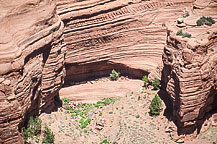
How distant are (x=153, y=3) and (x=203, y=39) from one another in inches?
369

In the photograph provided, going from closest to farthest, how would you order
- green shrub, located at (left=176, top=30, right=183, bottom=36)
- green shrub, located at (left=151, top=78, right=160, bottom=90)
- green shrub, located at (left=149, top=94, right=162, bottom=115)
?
green shrub, located at (left=176, top=30, right=183, bottom=36) → green shrub, located at (left=149, top=94, right=162, bottom=115) → green shrub, located at (left=151, top=78, right=160, bottom=90)

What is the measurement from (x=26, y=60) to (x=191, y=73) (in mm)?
13037

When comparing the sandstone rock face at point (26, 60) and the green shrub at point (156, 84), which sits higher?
the sandstone rock face at point (26, 60)

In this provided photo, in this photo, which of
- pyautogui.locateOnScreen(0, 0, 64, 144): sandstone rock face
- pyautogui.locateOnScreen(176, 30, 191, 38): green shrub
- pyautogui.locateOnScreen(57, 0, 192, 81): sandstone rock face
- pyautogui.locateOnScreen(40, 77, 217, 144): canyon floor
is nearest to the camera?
pyautogui.locateOnScreen(0, 0, 64, 144): sandstone rock face

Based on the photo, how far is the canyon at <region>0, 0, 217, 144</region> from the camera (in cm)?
2848

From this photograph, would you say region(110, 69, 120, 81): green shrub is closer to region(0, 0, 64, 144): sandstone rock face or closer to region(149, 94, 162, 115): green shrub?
region(149, 94, 162, 115): green shrub

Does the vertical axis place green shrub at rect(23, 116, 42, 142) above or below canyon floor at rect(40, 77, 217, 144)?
above

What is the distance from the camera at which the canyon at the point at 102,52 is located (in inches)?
1121

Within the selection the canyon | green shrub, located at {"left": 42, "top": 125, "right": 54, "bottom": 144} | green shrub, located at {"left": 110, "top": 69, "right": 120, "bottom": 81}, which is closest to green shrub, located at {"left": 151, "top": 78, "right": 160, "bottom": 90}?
the canyon

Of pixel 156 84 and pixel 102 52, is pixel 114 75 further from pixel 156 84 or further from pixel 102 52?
pixel 156 84

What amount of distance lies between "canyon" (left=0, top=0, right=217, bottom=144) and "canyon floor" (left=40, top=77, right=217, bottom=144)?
1.31 m

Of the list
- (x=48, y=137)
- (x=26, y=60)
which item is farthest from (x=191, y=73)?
(x=26, y=60)

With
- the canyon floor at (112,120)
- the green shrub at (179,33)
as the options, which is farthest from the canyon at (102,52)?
the canyon floor at (112,120)

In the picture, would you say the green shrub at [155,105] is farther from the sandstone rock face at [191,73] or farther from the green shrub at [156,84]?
the green shrub at [156,84]
